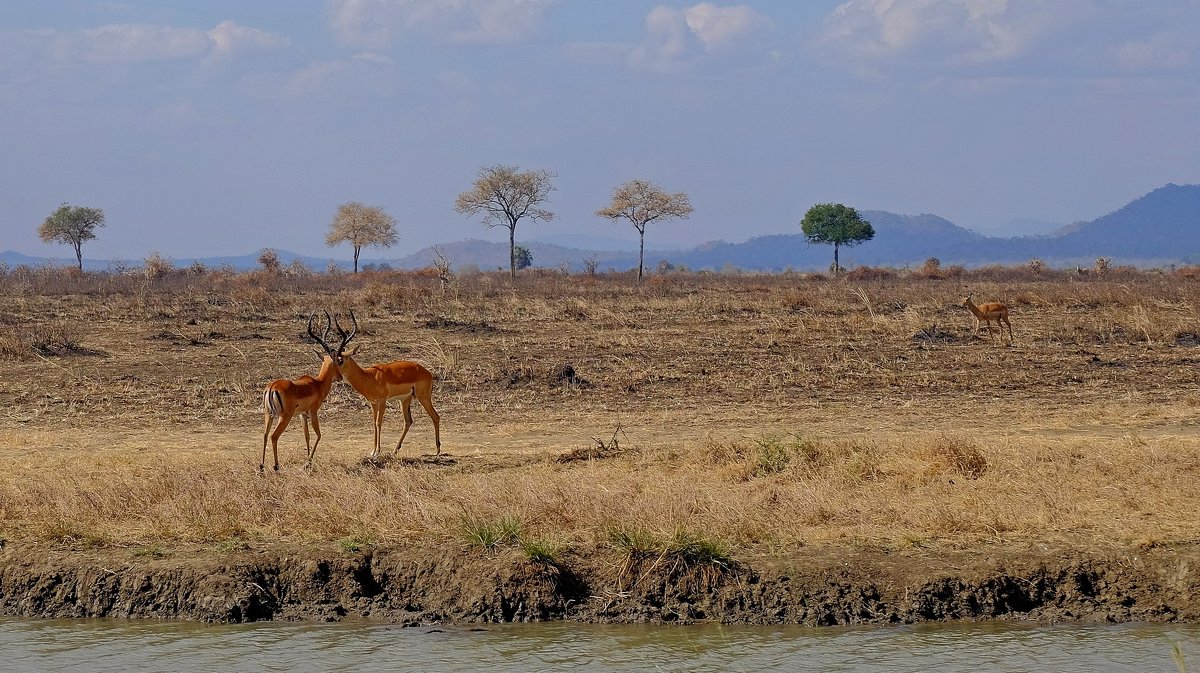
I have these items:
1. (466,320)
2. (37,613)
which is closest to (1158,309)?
(466,320)

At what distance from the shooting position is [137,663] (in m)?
7.93

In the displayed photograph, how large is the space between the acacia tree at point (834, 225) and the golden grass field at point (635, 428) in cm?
5891

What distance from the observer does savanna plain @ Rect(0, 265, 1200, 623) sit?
923cm

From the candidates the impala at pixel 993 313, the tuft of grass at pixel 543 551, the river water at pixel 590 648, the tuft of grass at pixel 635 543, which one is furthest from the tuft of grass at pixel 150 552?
the impala at pixel 993 313

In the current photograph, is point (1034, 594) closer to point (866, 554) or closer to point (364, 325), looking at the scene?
point (866, 554)

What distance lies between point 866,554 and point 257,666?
13.3 ft

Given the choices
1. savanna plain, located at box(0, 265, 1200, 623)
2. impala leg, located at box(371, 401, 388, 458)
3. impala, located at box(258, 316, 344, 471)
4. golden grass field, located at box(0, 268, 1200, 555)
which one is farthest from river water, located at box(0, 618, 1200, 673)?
impala leg, located at box(371, 401, 388, 458)

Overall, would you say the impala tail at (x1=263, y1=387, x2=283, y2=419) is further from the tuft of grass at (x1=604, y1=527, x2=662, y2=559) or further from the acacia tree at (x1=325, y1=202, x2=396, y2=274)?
the acacia tree at (x1=325, y1=202, x2=396, y2=274)

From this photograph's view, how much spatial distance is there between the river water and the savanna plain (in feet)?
2.01

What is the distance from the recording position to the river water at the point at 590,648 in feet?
25.6

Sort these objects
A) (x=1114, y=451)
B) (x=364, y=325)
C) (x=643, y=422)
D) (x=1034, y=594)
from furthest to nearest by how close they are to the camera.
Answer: (x=364, y=325)
(x=643, y=422)
(x=1114, y=451)
(x=1034, y=594)

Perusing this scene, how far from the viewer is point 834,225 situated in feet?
290

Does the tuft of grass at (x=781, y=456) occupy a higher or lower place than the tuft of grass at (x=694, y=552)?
higher

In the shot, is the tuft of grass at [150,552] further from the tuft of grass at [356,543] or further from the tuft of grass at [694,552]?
the tuft of grass at [694,552]
